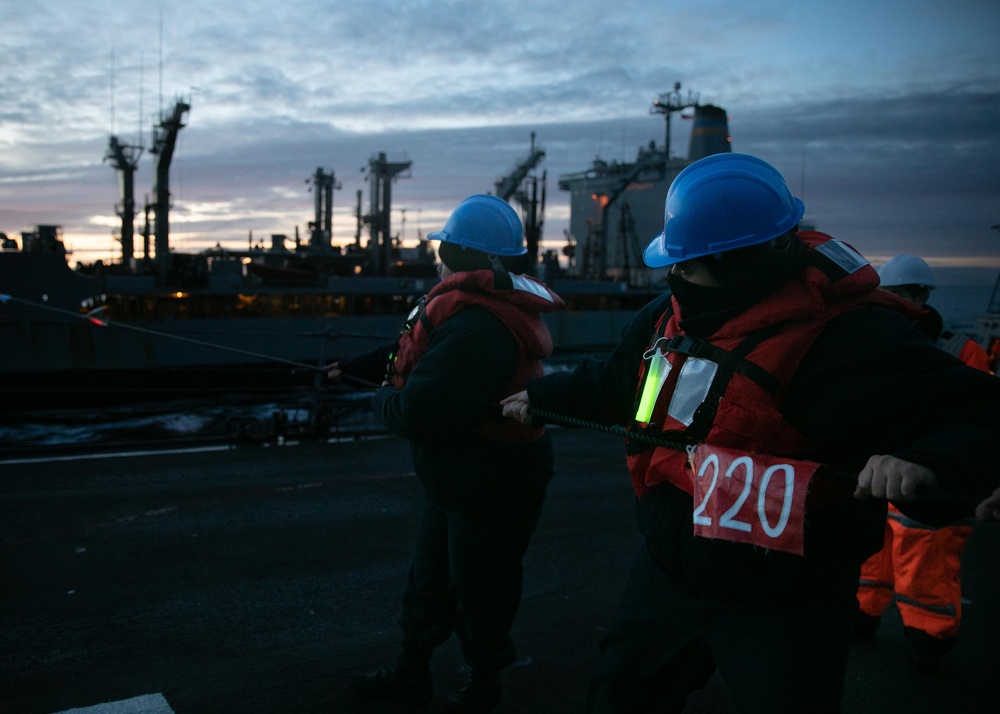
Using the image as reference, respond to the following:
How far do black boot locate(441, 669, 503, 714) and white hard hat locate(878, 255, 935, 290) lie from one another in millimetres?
2871

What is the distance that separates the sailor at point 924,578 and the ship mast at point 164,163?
29.4 m

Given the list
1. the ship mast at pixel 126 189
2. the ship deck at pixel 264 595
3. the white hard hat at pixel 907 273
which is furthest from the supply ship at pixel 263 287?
the white hard hat at pixel 907 273

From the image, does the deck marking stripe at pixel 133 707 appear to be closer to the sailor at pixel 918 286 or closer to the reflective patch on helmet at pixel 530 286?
the reflective patch on helmet at pixel 530 286

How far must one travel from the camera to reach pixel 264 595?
3.94 meters

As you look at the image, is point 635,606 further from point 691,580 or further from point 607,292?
point 607,292

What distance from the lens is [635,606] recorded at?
1.95m

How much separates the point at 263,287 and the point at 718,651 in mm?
29853

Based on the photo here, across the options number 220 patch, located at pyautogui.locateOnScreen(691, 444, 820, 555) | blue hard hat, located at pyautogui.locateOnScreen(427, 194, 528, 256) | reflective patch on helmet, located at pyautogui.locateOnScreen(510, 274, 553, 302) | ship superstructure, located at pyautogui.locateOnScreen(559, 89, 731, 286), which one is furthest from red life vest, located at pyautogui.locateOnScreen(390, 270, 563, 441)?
ship superstructure, located at pyautogui.locateOnScreen(559, 89, 731, 286)

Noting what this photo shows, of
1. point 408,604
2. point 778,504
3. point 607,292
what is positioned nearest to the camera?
point 778,504

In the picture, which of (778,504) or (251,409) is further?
(251,409)

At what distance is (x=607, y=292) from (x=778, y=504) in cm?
3684

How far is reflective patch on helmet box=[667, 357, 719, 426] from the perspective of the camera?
67.8 inches

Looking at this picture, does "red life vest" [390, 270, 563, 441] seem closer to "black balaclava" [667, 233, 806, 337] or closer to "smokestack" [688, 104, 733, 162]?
"black balaclava" [667, 233, 806, 337]

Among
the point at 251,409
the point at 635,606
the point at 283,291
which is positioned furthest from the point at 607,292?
the point at 635,606
